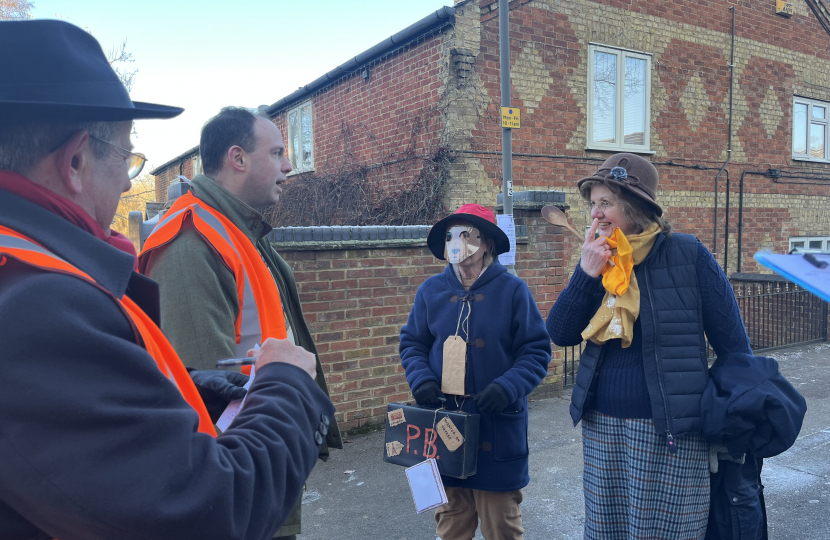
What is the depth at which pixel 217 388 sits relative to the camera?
144 centimetres

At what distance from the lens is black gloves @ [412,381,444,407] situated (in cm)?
287

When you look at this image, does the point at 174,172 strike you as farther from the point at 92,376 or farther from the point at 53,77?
the point at 92,376

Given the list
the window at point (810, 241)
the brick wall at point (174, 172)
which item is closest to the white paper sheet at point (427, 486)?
the window at point (810, 241)

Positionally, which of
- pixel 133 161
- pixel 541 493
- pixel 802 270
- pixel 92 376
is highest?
pixel 133 161

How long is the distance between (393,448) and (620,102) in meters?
8.84

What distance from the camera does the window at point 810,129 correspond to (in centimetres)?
1270

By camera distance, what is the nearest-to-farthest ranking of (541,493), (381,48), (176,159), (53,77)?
1. (53,77)
2. (541,493)
3. (381,48)
4. (176,159)

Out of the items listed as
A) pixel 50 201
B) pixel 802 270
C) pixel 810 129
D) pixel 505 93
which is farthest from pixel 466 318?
pixel 810 129

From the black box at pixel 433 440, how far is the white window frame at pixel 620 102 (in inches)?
306

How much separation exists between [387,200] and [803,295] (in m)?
7.19

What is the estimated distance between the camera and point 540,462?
4820mm

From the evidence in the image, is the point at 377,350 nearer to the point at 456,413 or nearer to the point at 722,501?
the point at 456,413

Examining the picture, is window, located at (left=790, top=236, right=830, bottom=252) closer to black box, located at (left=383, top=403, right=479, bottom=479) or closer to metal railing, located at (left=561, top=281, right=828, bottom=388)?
metal railing, located at (left=561, top=281, right=828, bottom=388)

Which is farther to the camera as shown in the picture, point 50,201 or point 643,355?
point 643,355
